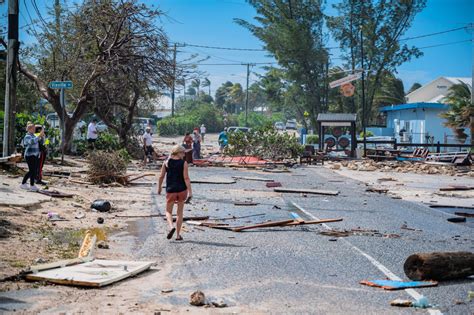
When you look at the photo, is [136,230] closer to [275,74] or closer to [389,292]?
[389,292]

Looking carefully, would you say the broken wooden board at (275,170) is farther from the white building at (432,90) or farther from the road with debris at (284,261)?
the white building at (432,90)

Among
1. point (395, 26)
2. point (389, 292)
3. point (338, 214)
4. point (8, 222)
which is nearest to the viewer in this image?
point (389, 292)

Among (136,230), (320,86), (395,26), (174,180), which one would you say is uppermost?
(395,26)

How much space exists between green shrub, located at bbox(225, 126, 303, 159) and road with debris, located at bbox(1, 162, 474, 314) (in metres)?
19.7

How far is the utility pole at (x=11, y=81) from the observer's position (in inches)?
750

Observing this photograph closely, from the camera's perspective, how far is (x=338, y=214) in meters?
15.7

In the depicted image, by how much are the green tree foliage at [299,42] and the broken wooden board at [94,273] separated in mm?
53393

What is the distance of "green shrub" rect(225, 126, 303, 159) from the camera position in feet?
124

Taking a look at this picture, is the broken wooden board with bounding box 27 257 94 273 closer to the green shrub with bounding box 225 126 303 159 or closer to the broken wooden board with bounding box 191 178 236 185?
the broken wooden board with bounding box 191 178 236 185

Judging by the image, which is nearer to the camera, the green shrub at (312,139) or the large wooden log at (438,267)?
the large wooden log at (438,267)

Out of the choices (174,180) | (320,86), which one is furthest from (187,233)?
(320,86)

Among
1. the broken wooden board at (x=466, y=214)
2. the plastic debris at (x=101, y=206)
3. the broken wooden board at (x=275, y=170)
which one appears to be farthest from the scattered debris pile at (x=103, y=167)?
the broken wooden board at (x=275, y=170)

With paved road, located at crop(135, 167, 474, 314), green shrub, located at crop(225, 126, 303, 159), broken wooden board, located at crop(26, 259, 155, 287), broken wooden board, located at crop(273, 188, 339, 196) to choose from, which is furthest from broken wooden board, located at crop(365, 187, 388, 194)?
green shrub, located at crop(225, 126, 303, 159)

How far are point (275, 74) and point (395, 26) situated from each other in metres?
11.9
